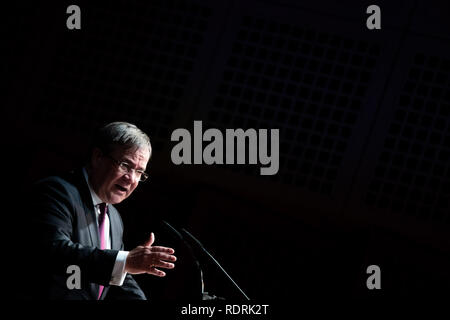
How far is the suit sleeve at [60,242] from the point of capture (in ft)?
7.06

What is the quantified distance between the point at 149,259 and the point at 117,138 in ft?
2.60

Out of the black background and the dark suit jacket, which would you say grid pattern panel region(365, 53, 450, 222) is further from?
the dark suit jacket

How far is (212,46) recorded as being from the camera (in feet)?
13.2

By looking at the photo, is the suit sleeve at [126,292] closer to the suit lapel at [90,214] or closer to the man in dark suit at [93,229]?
the man in dark suit at [93,229]

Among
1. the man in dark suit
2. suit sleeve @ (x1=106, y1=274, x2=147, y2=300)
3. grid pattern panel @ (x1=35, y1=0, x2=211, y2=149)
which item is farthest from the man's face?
grid pattern panel @ (x1=35, y1=0, x2=211, y2=149)

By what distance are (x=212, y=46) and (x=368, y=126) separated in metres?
1.32

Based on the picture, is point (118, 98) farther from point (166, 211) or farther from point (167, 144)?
point (166, 211)

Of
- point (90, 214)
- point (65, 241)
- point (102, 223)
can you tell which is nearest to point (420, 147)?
point (102, 223)

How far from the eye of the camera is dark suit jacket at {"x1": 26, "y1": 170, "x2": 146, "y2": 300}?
2.17 m

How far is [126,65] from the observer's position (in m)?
4.07

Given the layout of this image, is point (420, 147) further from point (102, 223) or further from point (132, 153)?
point (102, 223)

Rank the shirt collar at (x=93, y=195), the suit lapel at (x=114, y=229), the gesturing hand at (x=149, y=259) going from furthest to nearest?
the suit lapel at (x=114, y=229) < the shirt collar at (x=93, y=195) < the gesturing hand at (x=149, y=259)

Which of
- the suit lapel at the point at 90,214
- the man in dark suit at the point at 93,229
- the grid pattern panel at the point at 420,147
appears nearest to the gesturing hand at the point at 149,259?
the man in dark suit at the point at 93,229

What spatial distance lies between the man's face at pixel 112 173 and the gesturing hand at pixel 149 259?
576 mm
